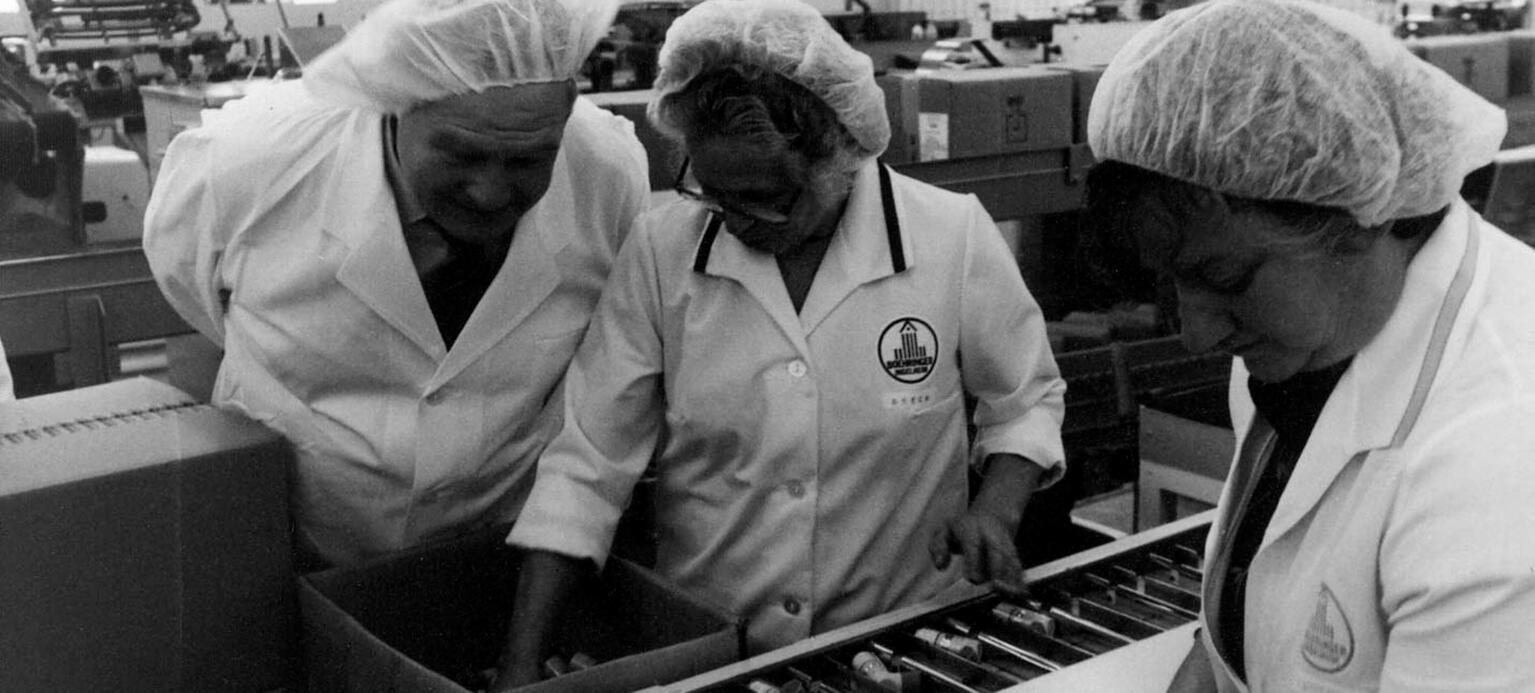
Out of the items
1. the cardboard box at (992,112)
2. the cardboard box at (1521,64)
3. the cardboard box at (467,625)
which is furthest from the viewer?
the cardboard box at (1521,64)

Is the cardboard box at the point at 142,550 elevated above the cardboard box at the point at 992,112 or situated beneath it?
situated beneath

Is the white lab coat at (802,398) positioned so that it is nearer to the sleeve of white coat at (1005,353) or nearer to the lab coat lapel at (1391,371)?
the sleeve of white coat at (1005,353)

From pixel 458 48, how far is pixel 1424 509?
1.01 m

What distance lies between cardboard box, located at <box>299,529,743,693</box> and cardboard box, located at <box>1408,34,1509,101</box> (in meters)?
2.85

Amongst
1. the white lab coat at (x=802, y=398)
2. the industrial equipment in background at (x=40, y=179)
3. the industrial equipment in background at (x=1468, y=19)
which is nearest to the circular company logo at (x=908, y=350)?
the white lab coat at (x=802, y=398)

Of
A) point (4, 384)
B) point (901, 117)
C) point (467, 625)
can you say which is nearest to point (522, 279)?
point (467, 625)

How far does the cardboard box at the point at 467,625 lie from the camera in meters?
1.24

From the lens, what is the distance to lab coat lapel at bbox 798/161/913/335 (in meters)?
1.53

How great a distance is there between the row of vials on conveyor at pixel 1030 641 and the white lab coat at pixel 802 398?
0.52 feet

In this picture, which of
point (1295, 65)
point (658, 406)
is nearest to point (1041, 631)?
point (658, 406)

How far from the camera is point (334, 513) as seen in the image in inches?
63.9

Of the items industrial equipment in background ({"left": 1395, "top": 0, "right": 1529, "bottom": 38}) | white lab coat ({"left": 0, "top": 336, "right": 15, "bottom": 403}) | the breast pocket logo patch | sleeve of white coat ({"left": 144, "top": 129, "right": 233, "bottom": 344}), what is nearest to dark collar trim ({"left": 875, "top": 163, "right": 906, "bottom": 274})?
the breast pocket logo patch

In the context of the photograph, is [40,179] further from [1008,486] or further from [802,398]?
[1008,486]

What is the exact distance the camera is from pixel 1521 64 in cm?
375
